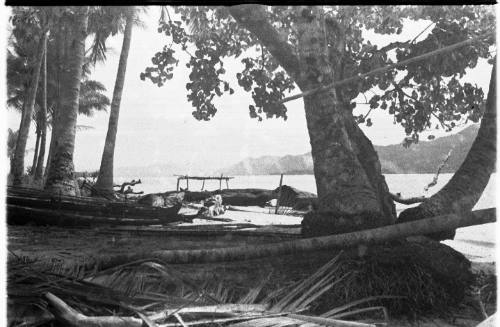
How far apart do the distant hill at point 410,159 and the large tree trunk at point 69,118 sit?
155 cm

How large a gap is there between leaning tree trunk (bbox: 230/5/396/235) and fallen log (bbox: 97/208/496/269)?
19 centimetres

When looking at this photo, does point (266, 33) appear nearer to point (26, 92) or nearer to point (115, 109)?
point (115, 109)

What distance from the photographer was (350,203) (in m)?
4.04

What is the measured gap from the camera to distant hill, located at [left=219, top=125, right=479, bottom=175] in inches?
170

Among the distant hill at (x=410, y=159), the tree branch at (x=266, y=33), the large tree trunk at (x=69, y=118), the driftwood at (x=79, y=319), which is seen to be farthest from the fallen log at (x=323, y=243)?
the tree branch at (x=266, y=33)

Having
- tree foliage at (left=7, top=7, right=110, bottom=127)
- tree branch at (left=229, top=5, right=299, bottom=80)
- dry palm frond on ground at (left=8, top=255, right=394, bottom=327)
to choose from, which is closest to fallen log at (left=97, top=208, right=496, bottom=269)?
dry palm frond on ground at (left=8, top=255, right=394, bottom=327)

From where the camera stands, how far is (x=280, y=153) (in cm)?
430

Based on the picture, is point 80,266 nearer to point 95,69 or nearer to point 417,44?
point 95,69

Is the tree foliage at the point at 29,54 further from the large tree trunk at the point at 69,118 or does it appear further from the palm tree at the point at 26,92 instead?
the large tree trunk at the point at 69,118

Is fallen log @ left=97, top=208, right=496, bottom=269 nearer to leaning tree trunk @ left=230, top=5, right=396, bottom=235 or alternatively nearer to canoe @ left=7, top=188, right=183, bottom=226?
leaning tree trunk @ left=230, top=5, right=396, bottom=235

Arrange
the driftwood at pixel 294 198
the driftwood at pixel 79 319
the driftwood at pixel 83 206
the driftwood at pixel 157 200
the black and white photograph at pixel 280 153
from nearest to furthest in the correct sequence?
the driftwood at pixel 79 319, the black and white photograph at pixel 280 153, the driftwood at pixel 83 206, the driftwood at pixel 157 200, the driftwood at pixel 294 198

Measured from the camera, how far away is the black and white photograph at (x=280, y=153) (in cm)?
338

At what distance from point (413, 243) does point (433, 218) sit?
33 centimetres

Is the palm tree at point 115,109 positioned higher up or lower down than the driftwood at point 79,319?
higher up
